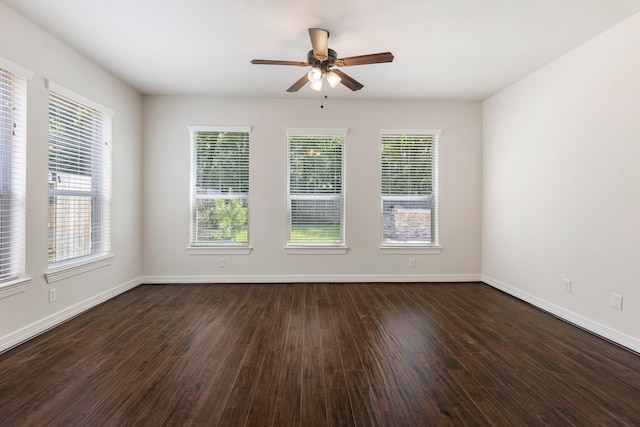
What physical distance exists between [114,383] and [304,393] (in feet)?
4.27

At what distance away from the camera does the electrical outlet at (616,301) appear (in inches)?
104

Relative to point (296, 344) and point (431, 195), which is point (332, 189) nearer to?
point (431, 195)

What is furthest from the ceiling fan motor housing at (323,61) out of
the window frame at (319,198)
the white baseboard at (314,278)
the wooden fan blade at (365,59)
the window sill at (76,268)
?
the window sill at (76,268)

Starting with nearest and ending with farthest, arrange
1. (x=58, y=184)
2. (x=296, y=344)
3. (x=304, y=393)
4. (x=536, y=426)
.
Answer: (x=536, y=426)
(x=304, y=393)
(x=296, y=344)
(x=58, y=184)

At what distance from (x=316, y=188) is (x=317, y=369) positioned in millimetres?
2907

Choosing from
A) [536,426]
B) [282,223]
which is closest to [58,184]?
[282,223]

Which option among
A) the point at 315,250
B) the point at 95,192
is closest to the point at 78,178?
the point at 95,192

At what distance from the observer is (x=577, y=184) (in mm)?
3061

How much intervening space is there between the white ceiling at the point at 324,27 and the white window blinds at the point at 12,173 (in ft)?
2.27

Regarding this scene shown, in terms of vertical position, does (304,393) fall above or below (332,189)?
below

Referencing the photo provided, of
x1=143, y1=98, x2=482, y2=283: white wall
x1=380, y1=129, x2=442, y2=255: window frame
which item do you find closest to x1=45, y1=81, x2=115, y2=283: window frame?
x1=143, y1=98, x2=482, y2=283: white wall

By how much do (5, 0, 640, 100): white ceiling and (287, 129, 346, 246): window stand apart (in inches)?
39.4

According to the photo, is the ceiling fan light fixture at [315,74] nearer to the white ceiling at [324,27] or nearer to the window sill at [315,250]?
the white ceiling at [324,27]

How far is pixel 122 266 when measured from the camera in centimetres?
406
